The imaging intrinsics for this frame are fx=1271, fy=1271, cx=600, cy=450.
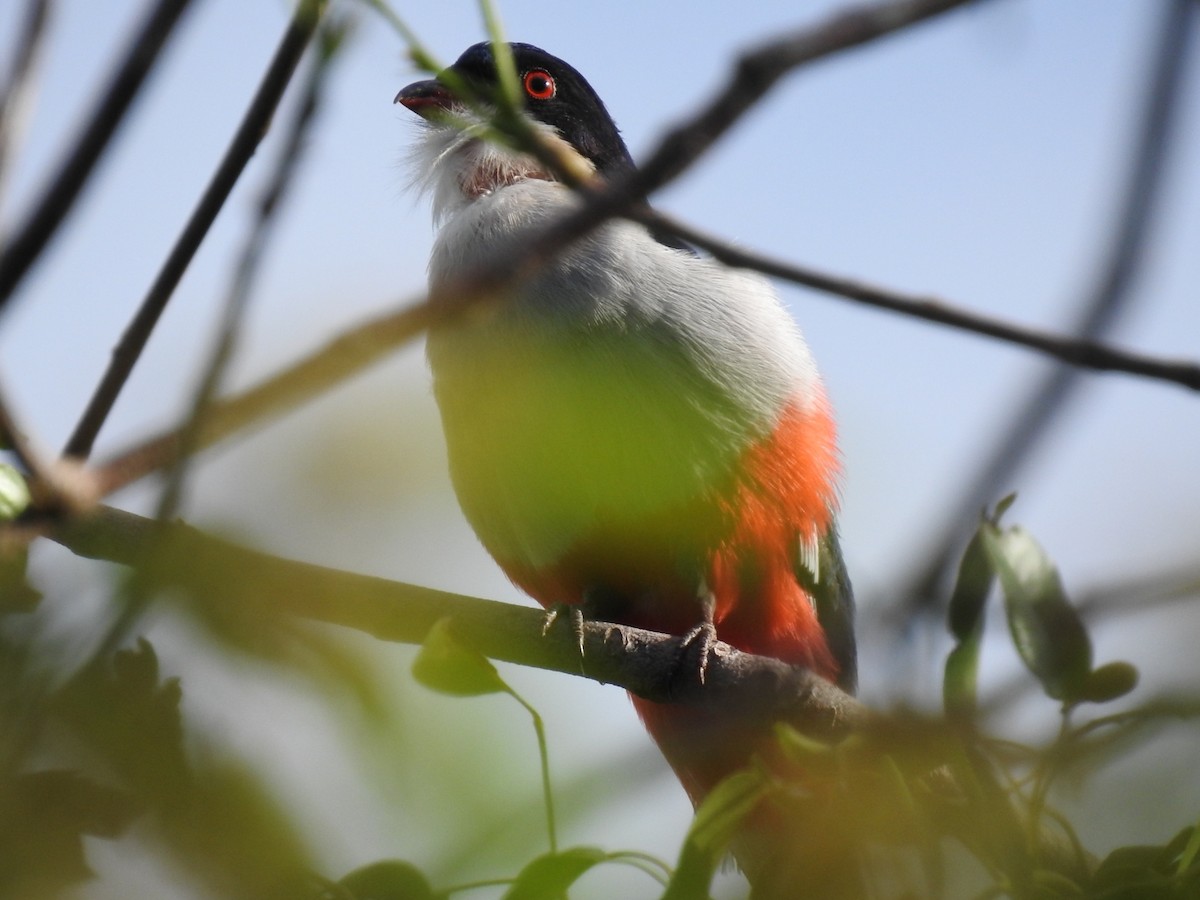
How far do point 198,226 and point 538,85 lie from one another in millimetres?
4355

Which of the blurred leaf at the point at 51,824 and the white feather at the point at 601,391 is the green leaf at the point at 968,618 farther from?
the white feather at the point at 601,391

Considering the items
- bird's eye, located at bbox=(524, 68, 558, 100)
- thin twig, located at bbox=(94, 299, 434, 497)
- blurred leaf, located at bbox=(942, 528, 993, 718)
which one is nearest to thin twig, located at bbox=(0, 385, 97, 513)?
thin twig, located at bbox=(94, 299, 434, 497)

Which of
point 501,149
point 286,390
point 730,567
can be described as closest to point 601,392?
point 730,567

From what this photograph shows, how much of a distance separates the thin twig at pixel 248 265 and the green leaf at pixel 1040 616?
1122mm

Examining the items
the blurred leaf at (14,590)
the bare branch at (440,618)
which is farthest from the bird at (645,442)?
the blurred leaf at (14,590)

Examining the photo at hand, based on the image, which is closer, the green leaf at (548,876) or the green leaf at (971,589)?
the green leaf at (548,876)

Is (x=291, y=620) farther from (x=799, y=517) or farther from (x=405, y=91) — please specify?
(x=405, y=91)

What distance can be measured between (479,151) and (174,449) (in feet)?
14.2

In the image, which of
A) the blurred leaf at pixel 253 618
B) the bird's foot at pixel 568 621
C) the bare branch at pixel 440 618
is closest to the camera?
the blurred leaf at pixel 253 618

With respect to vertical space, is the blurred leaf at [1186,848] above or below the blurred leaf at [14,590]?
below

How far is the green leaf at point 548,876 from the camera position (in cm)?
152

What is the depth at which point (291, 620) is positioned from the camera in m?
1.38

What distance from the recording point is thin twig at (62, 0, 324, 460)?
129cm

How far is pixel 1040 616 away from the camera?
1768mm
